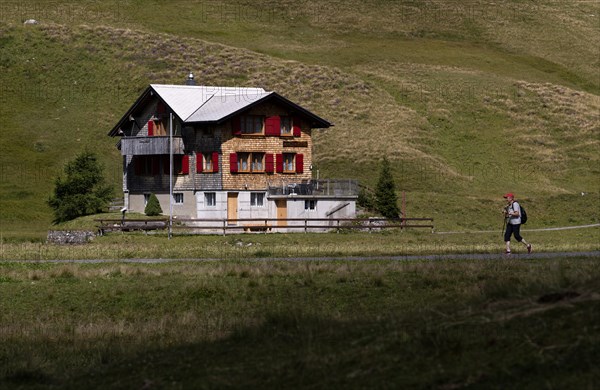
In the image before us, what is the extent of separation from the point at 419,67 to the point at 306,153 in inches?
2088

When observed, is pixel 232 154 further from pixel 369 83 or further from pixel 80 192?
pixel 369 83

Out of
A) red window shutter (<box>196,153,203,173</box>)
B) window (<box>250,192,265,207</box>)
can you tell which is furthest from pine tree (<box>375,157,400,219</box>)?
red window shutter (<box>196,153,203,173</box>)

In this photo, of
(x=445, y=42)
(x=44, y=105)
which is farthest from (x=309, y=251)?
(x=445, y=42)

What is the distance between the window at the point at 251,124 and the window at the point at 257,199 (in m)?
3.96

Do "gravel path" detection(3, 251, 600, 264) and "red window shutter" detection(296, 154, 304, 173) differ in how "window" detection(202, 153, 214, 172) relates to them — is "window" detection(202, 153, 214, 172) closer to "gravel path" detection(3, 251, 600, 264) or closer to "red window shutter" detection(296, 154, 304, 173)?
"red window shutter" detection(296, 154, 304, 173)

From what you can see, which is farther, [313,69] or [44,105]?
[313,69]

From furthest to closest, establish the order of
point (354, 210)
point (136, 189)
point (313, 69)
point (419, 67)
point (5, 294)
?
point (419, 67)
point (313, 69)
point (136, 189)
point (354, 210)
point (5, 294)

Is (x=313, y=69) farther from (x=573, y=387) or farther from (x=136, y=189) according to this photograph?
(x=573, y=387)

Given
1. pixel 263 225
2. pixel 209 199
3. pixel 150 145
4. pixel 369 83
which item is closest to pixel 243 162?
pixel 209 199

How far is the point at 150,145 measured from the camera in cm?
6781

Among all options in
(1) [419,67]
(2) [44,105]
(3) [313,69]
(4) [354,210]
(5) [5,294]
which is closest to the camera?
(5) [5,294]

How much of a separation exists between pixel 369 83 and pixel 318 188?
1835 inches

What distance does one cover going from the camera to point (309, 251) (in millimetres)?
38875

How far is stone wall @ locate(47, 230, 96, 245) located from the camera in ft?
172
